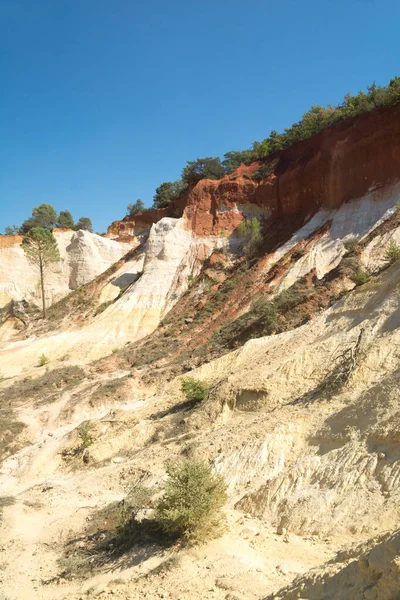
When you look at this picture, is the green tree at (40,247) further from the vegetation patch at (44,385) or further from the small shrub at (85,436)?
the small shrub at (85,436)

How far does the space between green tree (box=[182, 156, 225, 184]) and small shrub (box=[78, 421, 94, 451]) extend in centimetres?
3151

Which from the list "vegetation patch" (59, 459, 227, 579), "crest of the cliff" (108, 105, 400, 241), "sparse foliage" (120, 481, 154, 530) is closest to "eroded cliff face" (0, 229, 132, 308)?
"crest of the cliff" (108, 105, 400, 241)

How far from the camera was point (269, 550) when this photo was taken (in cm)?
578

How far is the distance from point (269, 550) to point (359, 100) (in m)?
29.8

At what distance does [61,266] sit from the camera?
145ft

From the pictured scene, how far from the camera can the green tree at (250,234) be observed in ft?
97.3

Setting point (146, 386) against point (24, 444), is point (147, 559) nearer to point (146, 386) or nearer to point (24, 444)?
point (24, 444)

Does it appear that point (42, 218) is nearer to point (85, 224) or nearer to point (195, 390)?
point (85, 224)

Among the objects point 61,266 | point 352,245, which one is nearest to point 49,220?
point 61,266

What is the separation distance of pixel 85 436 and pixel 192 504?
7096mm

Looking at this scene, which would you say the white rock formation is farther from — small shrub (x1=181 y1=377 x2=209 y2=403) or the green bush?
the green bush

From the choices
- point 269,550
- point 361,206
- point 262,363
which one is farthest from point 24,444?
point 361,206

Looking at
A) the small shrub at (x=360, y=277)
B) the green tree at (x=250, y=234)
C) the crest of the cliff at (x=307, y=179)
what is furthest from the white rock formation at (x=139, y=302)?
the small shrub at (x=360, y=277)

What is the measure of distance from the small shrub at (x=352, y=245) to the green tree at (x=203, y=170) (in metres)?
21.8
